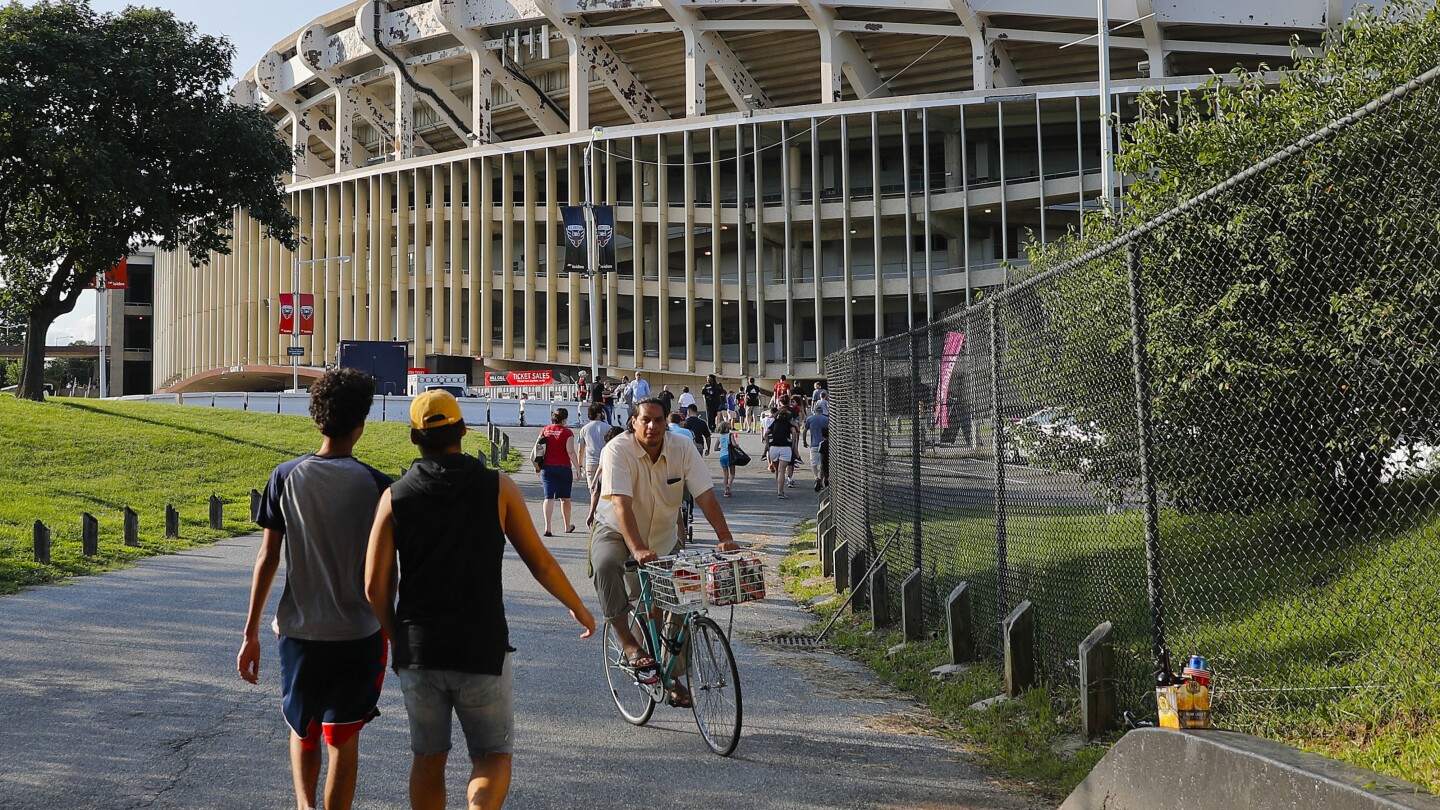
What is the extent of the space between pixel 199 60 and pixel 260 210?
12.1ft

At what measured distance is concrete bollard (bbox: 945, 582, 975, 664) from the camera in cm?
805

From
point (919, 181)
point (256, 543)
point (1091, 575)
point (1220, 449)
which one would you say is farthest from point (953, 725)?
point (919, 181)

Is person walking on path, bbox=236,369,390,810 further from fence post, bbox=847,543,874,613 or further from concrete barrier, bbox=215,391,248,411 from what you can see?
concrete barrier, bbox=215,391,248,411

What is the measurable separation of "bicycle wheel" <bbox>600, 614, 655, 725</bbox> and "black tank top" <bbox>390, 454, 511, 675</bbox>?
2.69 meters

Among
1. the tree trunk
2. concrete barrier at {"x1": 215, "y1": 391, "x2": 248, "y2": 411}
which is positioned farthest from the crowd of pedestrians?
concrete barrier at {"x1": 215, "y1": 391, "x2": 248, "y2": 411}

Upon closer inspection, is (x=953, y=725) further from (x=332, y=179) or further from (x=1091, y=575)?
(x=332, y=179)

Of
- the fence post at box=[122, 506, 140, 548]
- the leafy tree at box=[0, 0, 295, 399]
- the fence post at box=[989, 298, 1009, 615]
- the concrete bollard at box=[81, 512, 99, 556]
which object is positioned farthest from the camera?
the leafy tree at box=[0, 0, 295, 399]

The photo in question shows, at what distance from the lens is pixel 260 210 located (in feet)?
101

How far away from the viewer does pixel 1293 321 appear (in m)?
7.63

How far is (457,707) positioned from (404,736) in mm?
2543

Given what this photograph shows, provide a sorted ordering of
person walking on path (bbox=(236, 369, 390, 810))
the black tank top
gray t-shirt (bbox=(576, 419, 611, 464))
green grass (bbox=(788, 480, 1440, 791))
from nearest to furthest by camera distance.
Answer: the black tank top < person walking on path (bbox=(236, 369, 390, 810)) < green grass (bbox=(788, 480, 1440, 791)) < gray t-shirt (bbox=(576, 419, 611, 464))

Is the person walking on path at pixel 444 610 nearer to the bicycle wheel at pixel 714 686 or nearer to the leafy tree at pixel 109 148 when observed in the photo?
the bicycle wheel at pixel 714 686

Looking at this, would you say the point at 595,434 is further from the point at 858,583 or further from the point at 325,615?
the point at 325,615

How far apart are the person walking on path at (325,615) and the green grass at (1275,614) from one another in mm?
3066
